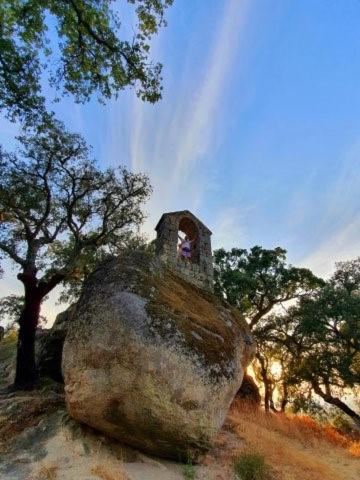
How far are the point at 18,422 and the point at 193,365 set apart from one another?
15.1ft

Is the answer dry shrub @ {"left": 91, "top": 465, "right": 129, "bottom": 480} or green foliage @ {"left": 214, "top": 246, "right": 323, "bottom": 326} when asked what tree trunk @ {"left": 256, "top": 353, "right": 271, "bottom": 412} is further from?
dry shrub @ {"left": 91, "top": 465, "right": 129, "bottom": 480}

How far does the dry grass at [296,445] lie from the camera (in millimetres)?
9258

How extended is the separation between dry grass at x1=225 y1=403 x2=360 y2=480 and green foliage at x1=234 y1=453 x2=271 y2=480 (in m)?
0.70

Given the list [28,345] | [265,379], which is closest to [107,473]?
[28,345]

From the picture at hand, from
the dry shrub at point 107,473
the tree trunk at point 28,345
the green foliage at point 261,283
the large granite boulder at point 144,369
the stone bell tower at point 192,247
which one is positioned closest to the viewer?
the dry shrub at point 107,473

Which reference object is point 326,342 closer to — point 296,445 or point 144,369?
point 296,445

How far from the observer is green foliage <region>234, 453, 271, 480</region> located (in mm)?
7512

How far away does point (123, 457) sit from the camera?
22.3 ft

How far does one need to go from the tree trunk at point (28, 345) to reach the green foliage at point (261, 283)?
40.5ft

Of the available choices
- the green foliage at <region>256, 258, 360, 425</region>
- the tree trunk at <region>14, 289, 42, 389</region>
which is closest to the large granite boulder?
the tree trunk at <region>14, 289, 42, 389</region>

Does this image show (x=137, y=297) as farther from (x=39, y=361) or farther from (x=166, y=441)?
(x=39, y=361)

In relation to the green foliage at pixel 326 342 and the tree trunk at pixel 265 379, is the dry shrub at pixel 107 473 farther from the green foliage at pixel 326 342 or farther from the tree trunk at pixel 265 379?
the tree trunk at pixel 265 379

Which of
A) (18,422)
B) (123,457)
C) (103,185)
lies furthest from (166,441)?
(103,185)

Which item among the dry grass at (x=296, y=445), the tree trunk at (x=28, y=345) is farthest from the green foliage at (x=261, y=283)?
the tree trunk at (x=28, y=345)
